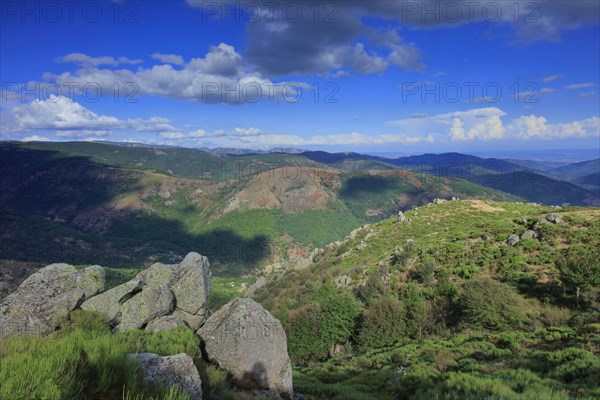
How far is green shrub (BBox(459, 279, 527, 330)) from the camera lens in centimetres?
2520

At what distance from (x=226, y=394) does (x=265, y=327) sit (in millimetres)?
3479

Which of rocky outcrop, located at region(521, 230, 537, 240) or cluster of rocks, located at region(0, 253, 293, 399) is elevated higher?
cluster of rocks, located at region(0, 253, 293, 399)

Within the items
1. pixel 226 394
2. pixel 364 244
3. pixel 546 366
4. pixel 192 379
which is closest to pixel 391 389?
pixel 546 366

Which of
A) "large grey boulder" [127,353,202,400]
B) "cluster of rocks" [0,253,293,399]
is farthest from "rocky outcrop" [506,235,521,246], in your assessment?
"large grey boulder" [127,353,202,400]

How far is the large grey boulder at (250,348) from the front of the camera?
12422 millimetres

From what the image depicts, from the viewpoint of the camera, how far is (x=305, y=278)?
190ft

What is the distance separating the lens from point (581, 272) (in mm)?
26047

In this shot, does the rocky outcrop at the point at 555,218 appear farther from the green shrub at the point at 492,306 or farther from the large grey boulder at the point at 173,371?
the large grey boulder at the point at 173,371

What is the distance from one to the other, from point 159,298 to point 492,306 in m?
24.3

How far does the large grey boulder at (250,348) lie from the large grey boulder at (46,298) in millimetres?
5774

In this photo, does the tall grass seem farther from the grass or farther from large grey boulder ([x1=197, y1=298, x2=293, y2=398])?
the grass

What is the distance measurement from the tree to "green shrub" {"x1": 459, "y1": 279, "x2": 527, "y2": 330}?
3671 millimetres

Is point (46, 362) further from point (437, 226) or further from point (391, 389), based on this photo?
point (437, 226)

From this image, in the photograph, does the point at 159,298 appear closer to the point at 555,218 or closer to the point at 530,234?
the point at 530,234
